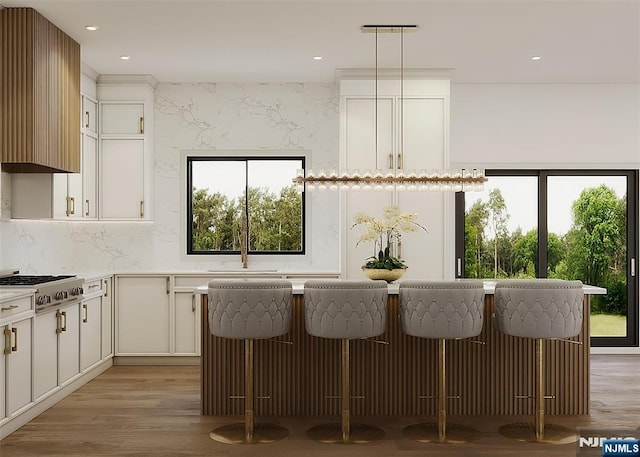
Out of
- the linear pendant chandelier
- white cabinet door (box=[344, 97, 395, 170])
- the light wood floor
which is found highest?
white cabinet door (box=[344, 97, 395, 170])

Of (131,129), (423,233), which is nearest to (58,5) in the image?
(131,129)

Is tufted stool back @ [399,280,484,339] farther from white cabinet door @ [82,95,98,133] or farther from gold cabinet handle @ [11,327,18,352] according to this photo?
white cabinet door @ [82,95,98,133]

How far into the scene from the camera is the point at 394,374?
187 inches

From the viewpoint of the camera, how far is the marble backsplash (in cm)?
698

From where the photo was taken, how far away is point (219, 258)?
7.03 meters


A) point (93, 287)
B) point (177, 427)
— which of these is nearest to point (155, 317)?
point (93, 287)

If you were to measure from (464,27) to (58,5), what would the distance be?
2880 millimetres

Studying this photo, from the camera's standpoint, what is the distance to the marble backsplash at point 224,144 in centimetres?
698

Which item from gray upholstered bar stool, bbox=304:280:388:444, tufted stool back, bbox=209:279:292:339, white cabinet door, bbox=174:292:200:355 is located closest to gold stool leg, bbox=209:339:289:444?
tufted stool back, bbox=209:279:292:339

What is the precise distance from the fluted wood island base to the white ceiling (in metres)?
2.00

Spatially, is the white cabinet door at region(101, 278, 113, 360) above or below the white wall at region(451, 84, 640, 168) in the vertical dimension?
below

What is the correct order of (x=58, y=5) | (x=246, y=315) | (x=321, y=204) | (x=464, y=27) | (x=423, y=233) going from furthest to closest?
1. (x=321, y=204)
2. (x=423, y=233)
3. (x=464, y=27)
4. (x=58, y=5)
5. (x=246, y=315)

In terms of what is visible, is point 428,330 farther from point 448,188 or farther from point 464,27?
point 464,27

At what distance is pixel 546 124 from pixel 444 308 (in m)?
3.64
